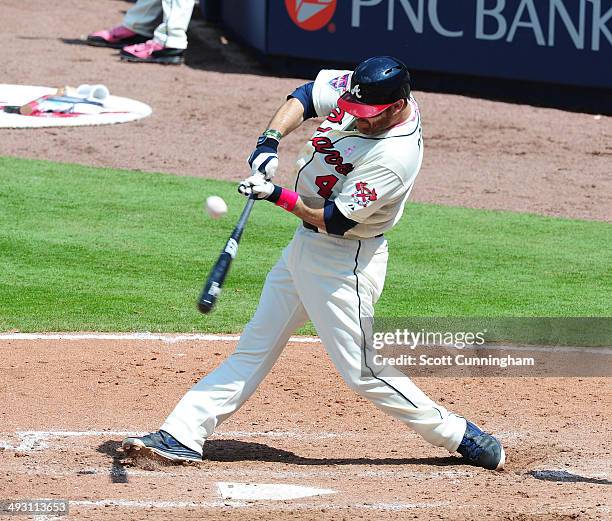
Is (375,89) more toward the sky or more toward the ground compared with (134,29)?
more toward the sky

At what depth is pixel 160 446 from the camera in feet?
15.9

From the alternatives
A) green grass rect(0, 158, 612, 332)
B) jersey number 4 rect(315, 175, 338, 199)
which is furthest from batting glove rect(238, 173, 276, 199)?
green grass rect(0, 158, 612, 332)

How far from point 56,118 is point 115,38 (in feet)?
10.5

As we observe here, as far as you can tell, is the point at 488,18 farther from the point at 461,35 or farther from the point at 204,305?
the point at 204,305

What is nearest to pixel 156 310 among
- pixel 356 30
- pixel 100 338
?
pixel 100 338

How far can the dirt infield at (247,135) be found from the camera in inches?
416

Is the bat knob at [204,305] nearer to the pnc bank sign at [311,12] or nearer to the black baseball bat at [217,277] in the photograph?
the black baseball bat at [217,277]

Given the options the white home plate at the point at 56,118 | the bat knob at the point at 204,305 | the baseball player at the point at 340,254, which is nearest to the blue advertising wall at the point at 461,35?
the white home plate at the point at 56,118

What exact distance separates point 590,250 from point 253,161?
472 cm

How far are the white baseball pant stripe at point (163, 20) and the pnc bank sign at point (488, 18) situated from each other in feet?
4.00

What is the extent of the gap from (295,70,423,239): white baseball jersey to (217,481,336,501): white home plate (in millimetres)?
990

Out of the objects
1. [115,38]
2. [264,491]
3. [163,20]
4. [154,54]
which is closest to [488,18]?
[163,20]

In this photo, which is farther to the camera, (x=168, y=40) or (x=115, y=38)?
(x=115, y=38)

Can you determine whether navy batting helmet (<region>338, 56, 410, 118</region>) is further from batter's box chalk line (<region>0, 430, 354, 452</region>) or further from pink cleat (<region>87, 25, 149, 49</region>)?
pink cleat (<region>87, 25, 149, 49</region>)
